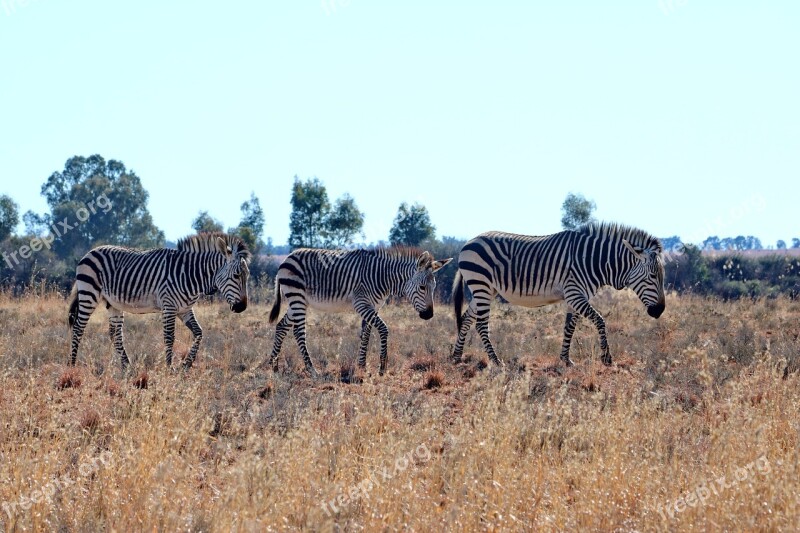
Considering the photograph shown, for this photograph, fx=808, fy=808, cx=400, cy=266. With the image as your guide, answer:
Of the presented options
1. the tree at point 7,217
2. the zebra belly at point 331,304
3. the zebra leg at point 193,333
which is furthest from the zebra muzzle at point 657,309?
the tree at point 7,217

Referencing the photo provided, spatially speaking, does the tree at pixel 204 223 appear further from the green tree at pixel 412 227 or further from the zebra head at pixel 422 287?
the zebra head at pixel 422 287

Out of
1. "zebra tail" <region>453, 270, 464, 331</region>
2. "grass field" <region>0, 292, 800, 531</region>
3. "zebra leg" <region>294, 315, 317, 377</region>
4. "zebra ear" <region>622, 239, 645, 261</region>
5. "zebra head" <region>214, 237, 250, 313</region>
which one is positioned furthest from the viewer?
"zebra tail" <region>453, 270, 464, 331</region>

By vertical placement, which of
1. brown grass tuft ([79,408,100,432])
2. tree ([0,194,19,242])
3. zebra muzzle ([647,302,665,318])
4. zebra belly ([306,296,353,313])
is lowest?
brown grass tuft ([79,408,100,432])

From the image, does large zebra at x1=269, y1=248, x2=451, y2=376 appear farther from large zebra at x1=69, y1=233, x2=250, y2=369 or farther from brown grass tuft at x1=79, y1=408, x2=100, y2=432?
brown grass tuft at x1=79, y1=408, x2=100, y2=432

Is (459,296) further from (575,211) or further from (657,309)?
(575,211)

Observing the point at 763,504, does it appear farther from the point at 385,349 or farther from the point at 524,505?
the point at 385,349

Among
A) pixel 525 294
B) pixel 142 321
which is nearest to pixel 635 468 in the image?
pixel 525 294

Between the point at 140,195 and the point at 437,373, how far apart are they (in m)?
58.5

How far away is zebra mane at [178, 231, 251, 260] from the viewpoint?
12859 mm

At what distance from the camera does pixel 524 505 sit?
5.57 meters

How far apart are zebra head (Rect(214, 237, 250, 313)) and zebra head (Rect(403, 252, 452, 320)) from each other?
8.46 ft

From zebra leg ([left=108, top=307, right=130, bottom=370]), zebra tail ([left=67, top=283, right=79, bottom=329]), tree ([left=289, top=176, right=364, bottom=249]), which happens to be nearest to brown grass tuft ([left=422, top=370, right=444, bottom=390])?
zebra leg ([left=108, top=307, right=130, bottom=370])

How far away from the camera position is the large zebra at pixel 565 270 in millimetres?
12969

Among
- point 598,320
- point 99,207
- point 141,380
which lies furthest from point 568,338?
point 99,207
